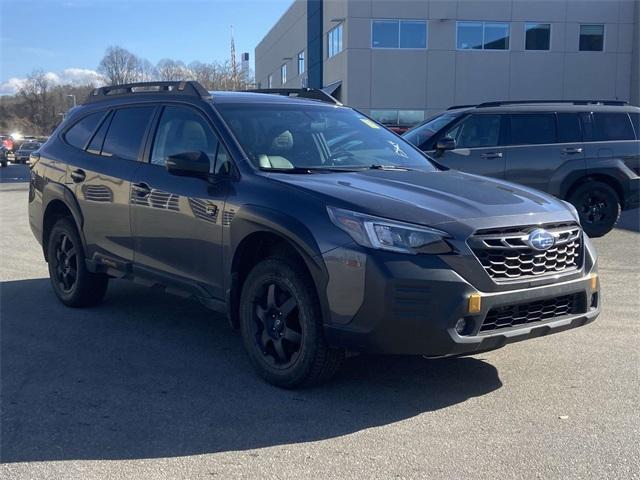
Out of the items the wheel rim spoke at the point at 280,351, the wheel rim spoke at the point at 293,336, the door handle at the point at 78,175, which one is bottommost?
the wheel rim spoke at the point at 280,351

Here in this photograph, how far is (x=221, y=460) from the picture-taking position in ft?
11.4

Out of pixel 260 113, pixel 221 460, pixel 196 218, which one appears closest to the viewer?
pixel 221 460

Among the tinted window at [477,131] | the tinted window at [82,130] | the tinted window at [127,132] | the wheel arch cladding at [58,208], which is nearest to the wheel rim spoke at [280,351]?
the tinted window at [127,132]

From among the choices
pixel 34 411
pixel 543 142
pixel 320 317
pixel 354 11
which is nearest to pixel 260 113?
pixel 320 317

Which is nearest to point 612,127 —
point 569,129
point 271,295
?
point 569,129

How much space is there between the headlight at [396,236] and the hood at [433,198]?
1.9 inches

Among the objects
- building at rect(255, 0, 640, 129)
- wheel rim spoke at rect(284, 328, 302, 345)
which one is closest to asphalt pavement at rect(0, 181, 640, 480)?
wheel rim spoke at rect(284, 328, 302, 345)

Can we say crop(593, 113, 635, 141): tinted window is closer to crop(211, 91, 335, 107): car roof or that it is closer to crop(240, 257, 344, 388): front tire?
crop(211, 91, 335, 107): car roof

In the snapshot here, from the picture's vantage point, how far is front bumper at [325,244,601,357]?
375 centimetres

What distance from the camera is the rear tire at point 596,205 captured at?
997 centimetres

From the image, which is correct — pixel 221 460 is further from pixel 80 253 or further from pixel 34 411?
pixel 80 253

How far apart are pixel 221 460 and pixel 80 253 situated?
11.1 ft

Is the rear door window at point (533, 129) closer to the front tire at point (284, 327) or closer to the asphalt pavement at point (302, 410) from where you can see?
the asphalt pavement at point (302, 410)

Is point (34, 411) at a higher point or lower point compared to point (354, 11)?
lower
